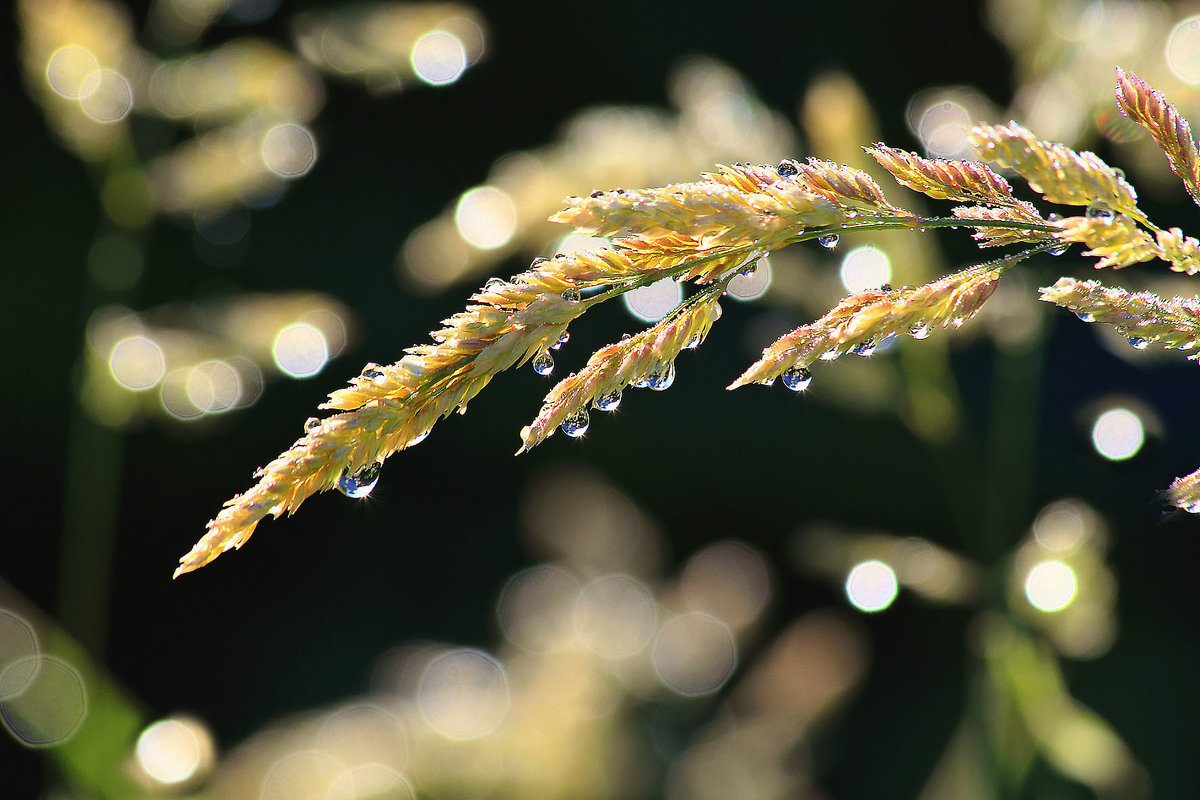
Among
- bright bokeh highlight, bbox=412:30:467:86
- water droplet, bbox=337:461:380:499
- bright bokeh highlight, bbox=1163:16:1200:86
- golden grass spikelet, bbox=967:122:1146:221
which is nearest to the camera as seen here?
golden grass spikelet, bbox=967:122:1146:221

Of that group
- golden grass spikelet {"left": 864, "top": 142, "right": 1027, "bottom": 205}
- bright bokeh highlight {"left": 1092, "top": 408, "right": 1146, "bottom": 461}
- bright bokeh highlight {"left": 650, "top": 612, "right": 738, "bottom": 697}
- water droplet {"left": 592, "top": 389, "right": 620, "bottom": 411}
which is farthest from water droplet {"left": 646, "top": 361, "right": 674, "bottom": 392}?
bright bokeh highlight {"left": 650, "top": 612, "right": 738, "bottom": 697}

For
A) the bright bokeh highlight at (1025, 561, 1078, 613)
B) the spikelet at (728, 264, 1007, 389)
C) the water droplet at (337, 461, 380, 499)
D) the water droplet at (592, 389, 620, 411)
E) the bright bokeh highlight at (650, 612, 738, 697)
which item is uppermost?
the spikelet at (728, 264, 1007, 389)

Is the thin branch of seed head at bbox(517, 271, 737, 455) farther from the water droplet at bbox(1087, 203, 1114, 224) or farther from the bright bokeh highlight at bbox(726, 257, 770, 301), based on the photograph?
the bright bokeh highlight at bbox(726, 257, 770, 301)

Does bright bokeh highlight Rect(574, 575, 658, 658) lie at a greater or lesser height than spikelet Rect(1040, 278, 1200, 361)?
lesser

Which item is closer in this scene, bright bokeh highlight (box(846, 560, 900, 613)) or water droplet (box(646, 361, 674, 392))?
water droplet (box(646, 361, 674, 392))

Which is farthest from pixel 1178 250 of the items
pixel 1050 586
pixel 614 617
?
pixel 614 617

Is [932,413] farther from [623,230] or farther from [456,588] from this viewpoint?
[456,588]

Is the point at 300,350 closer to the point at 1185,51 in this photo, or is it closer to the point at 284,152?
the point at 284,152
